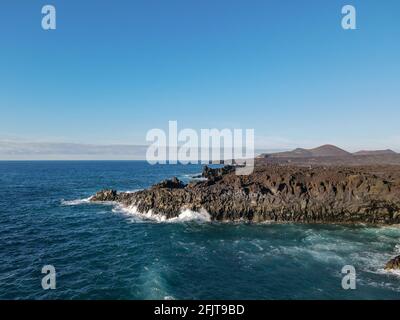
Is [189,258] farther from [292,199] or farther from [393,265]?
[292,199]

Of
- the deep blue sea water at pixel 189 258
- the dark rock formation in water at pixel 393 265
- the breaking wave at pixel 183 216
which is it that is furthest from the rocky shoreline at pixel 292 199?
the dark rock formation in water at pixel 393 265

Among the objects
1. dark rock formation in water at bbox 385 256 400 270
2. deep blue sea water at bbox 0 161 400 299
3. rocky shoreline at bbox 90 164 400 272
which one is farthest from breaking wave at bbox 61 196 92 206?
dark rock formation in water at bbox 385 256 400 270

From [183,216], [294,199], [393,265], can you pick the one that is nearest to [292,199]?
[294,199]

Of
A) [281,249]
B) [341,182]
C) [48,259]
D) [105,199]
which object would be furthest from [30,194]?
[341,182]

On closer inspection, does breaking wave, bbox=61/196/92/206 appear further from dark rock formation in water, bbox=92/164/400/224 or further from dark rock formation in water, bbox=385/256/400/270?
dark rock formation in water, bbox=385/256/400/270
